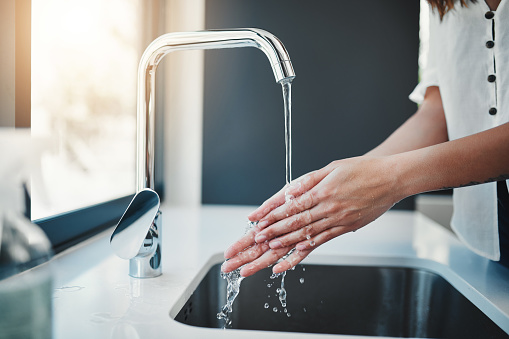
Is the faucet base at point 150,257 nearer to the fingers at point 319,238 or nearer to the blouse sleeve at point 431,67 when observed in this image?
the fingers at point 319,238

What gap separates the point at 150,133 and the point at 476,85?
689 mm

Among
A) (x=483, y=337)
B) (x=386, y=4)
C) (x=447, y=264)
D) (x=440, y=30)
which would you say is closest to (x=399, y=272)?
(x=447, y=264)

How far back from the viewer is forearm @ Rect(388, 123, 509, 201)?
0.67 metres

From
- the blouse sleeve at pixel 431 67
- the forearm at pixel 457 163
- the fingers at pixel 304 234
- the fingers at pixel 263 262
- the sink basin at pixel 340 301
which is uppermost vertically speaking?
the blouse sleeve at pixel 431 67

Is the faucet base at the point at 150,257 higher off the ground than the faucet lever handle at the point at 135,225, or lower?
lower

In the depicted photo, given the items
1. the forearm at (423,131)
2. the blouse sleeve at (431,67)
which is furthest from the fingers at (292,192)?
the blouse sleeve at (431,67)

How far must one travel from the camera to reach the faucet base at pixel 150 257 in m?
0.77

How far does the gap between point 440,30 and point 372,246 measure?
0.55 metres

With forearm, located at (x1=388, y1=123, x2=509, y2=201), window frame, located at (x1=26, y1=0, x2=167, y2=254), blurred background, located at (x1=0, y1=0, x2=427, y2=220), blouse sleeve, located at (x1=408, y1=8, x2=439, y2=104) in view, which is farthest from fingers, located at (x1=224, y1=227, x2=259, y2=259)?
blurred background, located at (x1=0, y1=0, x2=427, y2=220)

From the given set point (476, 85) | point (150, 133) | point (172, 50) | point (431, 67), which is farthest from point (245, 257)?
point (431, 67)

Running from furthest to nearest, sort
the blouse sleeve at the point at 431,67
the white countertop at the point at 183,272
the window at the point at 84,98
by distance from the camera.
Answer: the blouse sleeve at the point at 431,67 → the window at the point at 84,98 → the white countertop at the point at 183,272

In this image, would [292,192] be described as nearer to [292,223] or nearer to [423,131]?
[292,223]

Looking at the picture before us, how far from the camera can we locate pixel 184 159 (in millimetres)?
1740

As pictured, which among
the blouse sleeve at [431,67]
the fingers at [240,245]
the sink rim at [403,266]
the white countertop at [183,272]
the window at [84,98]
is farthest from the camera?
the blouse sleeve at [431,67]
